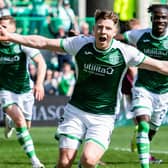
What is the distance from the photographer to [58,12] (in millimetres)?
24016

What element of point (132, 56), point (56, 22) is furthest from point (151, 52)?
point (56, 22)

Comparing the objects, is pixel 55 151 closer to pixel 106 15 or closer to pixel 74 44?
pixel 74 44

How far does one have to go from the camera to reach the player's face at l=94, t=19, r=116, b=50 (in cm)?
965

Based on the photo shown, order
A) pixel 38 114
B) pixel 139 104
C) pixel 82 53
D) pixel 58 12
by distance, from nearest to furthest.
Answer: pixel 82 53, pixel 139 104, pixel 38 114, pixel 58 12

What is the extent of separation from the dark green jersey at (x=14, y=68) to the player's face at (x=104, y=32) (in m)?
3.33

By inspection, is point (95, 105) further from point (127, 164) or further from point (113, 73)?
point (127, 164)

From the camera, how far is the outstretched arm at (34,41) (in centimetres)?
915

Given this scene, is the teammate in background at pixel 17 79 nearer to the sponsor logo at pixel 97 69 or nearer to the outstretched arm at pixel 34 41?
the sponsor logo at pixel 97 69

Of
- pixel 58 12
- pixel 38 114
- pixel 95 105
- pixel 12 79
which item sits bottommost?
pixel 38 114

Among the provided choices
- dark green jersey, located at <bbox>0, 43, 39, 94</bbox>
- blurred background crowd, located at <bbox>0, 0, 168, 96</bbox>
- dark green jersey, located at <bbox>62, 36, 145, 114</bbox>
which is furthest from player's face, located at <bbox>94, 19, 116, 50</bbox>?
blurred background crowd, located at <bbox>0, 0, 168, 96</bbox>

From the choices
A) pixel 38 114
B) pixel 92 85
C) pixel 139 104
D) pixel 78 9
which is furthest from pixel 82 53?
pixel 78 9

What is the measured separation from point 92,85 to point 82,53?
379 millimetres

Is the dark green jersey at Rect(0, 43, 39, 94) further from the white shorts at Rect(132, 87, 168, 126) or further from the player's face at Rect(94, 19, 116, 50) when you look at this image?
the player's face at Rect(94, 19, 116, 50)

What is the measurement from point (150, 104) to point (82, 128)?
2.88 metres
